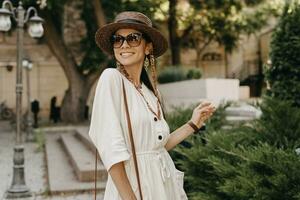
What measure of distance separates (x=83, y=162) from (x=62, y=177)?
642mm

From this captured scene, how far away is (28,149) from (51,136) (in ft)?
11.1

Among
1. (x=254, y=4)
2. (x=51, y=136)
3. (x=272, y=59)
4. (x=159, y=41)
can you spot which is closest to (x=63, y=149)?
(x=51, y=136)

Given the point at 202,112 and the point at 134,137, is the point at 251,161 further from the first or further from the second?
the point at 134,137

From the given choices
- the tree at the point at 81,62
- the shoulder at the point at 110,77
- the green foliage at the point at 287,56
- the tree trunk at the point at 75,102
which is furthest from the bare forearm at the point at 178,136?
the tree trunk at the point at 75,102

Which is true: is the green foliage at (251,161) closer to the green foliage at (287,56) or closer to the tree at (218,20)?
the green foliage at (287,56)

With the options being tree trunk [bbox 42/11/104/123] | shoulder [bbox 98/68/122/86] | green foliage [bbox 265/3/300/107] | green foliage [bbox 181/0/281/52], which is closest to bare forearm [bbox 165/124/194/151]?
shoulder [bbox 98/68/122/86]

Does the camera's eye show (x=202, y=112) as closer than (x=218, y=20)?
Yes

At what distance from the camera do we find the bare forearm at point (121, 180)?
234 centimetres

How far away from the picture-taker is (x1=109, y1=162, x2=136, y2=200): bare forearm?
234 cm

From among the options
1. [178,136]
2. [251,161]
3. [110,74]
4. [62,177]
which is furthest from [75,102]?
[110,74]

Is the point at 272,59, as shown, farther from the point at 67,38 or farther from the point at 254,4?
the point at 67,38

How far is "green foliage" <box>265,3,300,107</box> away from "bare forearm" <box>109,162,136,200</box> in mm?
5023

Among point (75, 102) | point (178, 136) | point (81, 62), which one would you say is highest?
point (81, 62)

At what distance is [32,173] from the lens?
1123 cm
